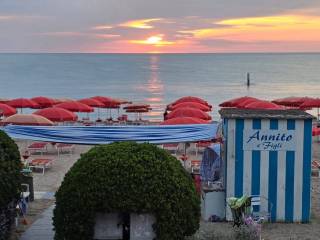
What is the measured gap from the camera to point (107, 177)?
7.62 m

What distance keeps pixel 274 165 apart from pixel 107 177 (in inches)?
164

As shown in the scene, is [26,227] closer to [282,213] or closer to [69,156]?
[282,213]

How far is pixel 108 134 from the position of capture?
39.2 feet

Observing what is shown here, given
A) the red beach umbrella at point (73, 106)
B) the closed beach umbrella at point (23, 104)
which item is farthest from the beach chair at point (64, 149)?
the closed beach umbrella at point (23, 104)

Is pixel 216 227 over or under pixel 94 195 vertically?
under

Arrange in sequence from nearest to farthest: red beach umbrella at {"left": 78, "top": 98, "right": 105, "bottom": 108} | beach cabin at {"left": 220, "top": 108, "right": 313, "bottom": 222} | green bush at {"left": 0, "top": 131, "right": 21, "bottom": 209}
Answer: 1. green bush at {"left": 0, "top": 131, "right": 21, "bottom": 209}
2. beach cabin at {"left": 220, "top": 108, "right": 313, "bottom": 222}
3. red beach umbrella at {"left": 78, "top": 98, "right": 105, "bottom": 108}

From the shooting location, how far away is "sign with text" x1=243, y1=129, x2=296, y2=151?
1070cm

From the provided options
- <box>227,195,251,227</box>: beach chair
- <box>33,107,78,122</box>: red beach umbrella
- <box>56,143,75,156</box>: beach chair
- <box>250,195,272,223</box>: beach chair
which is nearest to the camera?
<box>227,195,251,227</box>: beach chair

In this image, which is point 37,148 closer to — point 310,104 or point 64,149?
point 64,149

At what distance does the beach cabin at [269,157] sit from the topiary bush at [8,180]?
3.87 metres

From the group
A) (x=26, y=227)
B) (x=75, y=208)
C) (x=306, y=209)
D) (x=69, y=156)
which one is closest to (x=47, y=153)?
(x=69, y=156)

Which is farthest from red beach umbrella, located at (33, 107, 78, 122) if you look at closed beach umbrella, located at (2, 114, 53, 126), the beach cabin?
the beach cabin

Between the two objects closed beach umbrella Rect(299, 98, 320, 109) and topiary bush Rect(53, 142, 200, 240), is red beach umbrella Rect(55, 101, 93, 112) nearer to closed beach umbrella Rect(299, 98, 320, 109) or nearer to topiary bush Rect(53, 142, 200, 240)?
closed beach umbrella Rect(299, 98, 320, 109)

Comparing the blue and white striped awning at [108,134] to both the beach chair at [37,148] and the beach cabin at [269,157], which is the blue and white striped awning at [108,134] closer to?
the beach cabin at [269,157]
